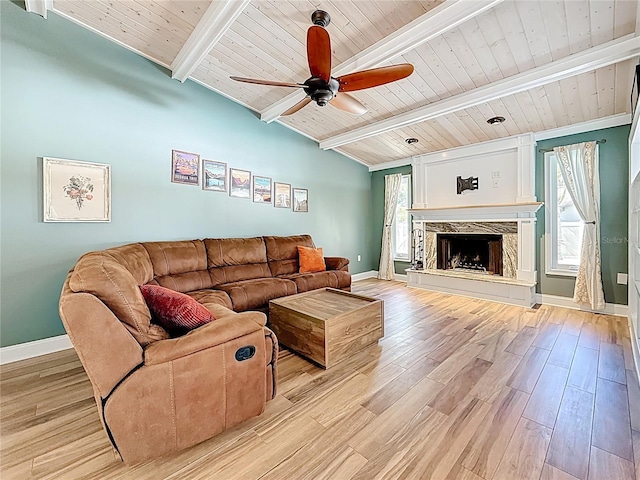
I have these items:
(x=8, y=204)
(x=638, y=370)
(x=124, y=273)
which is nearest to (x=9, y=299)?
(x=8, y=204)

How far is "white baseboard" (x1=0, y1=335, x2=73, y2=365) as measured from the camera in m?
2.52

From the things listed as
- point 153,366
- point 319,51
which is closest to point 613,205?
point 319,51

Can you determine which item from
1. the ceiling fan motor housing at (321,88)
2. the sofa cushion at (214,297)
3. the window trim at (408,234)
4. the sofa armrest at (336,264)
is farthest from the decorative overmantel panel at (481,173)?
the sofa cushion at (214,297)

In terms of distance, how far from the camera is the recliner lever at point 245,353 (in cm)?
157

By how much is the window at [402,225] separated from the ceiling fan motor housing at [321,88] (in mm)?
3939

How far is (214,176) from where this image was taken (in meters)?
3.92

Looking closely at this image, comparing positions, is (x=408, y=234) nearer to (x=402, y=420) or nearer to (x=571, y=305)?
(x=571, y=305)

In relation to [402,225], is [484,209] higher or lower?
higher

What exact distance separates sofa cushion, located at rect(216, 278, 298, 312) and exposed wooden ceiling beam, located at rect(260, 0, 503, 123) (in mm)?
2581

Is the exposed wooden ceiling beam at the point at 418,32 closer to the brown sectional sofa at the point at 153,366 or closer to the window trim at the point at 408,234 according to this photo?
the brown sectional sofa at the point at 153,366

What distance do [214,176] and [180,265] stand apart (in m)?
1.41

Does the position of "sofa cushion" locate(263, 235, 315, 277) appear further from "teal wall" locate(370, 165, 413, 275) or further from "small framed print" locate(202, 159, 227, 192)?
"teal wall" locate(370, 165, 413, 275)

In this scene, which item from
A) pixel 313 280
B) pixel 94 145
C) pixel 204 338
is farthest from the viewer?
pixel 313 280

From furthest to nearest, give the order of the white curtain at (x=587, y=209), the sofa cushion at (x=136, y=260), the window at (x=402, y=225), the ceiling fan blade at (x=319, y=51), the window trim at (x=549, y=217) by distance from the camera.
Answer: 1. the window at (x=402, y=225)
2. the window trim at (x=549, y=217)
3. the white curtain at (x=587, y=209)
4. the sofa cushion at (x=136, y=260)
5. the ceiling fan blade at (x=319, y=51)
